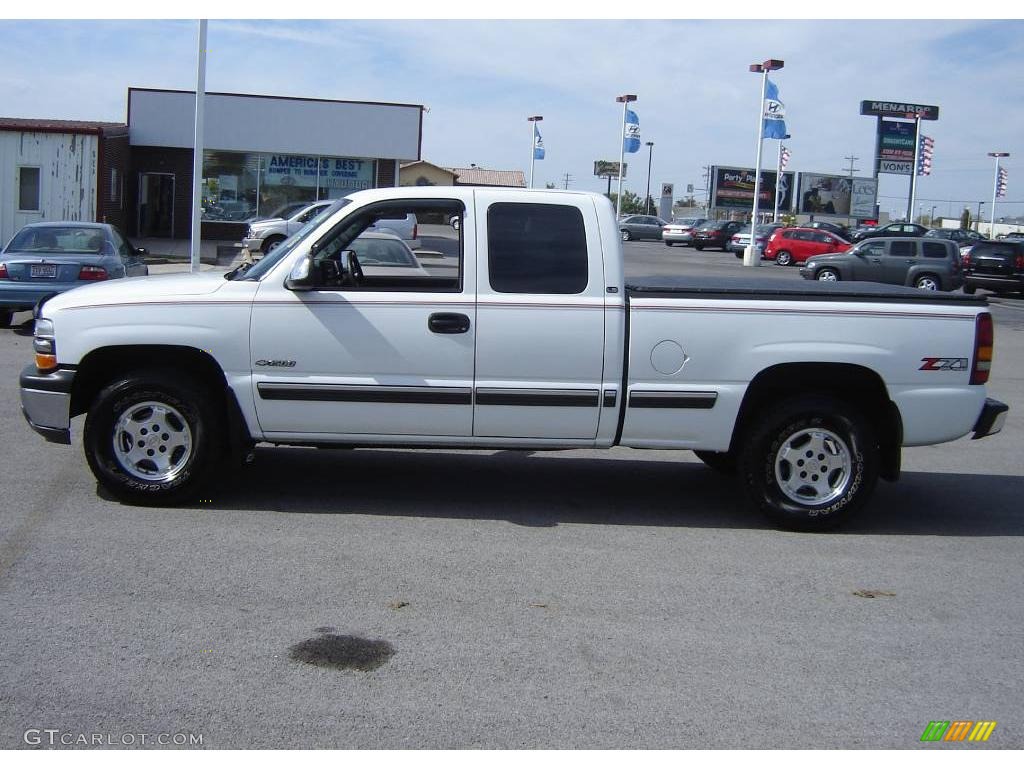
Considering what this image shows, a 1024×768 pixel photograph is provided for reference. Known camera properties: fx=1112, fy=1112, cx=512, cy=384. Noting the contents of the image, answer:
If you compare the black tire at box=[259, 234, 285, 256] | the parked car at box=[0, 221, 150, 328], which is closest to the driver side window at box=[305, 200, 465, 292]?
the parked car at box=[0, 221, 150, 328]

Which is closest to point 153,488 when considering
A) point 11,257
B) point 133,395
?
point 133,395

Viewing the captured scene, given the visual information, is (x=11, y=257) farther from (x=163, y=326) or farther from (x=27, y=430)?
(x=163, y=326)

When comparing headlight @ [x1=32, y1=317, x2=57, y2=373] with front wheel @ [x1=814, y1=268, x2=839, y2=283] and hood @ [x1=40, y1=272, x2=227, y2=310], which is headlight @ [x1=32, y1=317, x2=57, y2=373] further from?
front wheel @ [x1=814, y1=268, x2=839, y2=283]

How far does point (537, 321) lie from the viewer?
257 inches

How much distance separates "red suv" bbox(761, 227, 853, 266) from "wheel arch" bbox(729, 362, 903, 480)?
119 ft

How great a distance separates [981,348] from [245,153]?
34.3m

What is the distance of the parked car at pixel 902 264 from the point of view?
95.3 ft

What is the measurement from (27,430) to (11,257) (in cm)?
685

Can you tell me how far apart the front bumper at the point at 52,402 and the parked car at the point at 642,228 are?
56688 mm

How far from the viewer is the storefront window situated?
125 feet

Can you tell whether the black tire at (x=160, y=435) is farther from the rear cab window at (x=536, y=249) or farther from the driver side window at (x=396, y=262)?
the rear cab window at (x=536, y=249)

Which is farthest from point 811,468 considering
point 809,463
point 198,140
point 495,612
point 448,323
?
point 198,140

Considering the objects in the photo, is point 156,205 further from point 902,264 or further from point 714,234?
point 714,234

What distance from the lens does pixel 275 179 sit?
1511 inches
